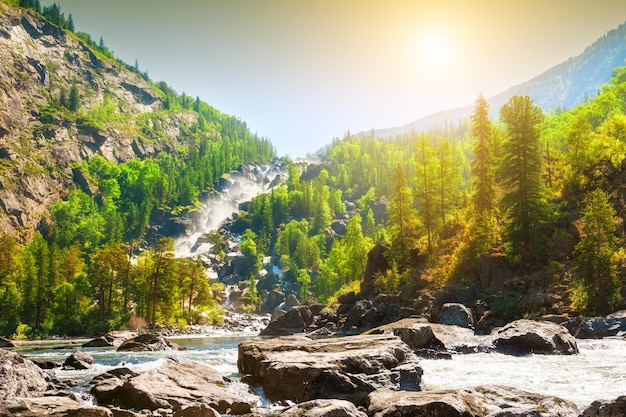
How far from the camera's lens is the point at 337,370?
16438 millimetres

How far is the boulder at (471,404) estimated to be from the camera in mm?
10632

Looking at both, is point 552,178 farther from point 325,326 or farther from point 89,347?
point 89,347

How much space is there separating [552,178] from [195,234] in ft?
509

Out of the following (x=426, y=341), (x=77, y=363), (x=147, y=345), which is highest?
(x=426, y=341)

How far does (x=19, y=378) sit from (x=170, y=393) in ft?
18.0

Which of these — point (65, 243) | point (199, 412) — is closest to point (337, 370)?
point (199, 412)

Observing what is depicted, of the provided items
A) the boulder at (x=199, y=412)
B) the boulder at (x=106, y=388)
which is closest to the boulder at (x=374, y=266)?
the boulder at (x=106, y=388)

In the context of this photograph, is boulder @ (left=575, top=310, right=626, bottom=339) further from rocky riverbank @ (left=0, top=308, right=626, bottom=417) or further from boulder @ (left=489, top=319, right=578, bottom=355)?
rocky riverbank @ (left=0, top=308, right=626, bottom=417)

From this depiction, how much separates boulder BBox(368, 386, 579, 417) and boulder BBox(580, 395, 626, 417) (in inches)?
36.2

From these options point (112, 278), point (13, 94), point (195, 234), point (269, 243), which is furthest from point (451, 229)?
point (13, 94)

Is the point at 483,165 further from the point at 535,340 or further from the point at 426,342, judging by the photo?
the point at 535,340

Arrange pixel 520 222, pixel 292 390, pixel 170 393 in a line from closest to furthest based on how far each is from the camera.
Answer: pixel 170 393
pixel 292 390
pixel 520 222

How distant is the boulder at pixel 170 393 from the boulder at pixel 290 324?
141ft

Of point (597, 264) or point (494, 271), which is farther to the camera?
point (494, 271)
